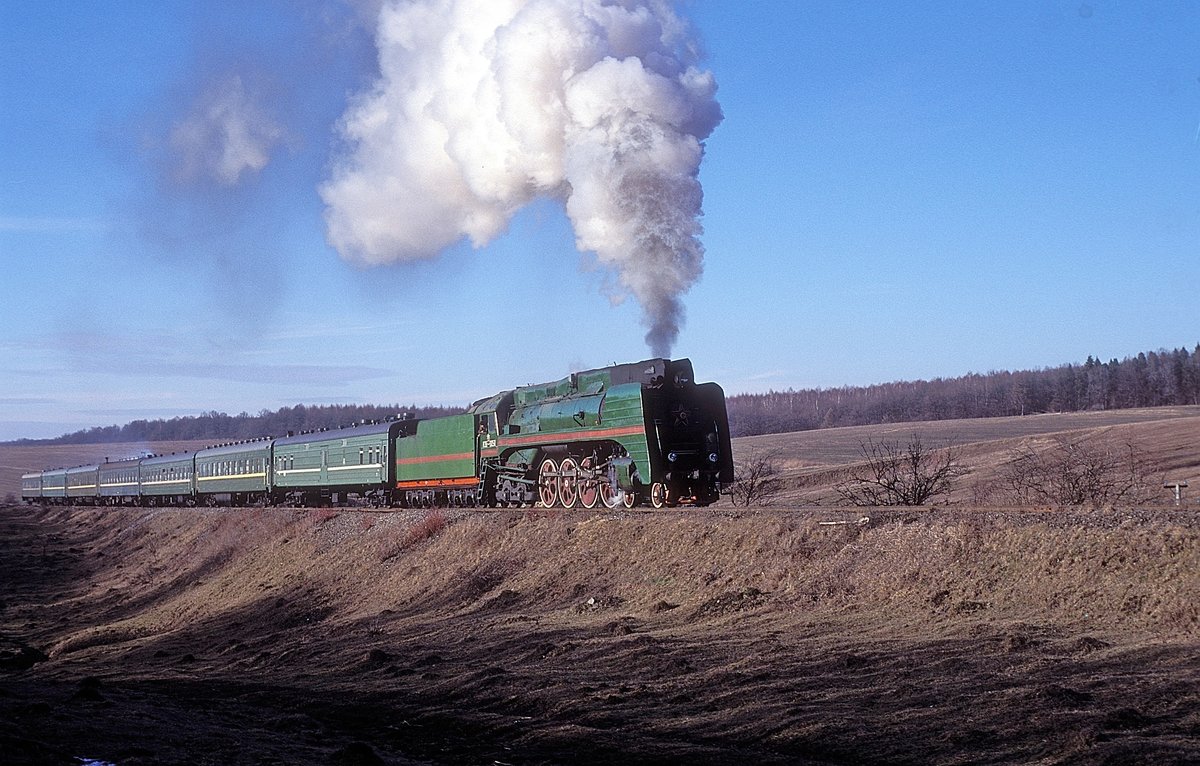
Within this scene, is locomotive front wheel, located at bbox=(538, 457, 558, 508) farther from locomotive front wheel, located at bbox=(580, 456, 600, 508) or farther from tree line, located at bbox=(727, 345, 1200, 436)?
tree line, located at bbox=(727, 345, 1200, 436)

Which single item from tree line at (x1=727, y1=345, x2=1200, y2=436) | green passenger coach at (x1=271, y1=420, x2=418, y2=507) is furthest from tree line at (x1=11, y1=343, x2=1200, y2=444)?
green passenger coach at (x1=271, y1=420, x2=418, y2=507)

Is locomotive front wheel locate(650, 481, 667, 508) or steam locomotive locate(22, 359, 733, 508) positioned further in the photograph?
steam locomotive locate(22, 359, 733, 508)

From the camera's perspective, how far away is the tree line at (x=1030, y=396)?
13125 centimetres

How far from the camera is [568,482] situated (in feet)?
96.3

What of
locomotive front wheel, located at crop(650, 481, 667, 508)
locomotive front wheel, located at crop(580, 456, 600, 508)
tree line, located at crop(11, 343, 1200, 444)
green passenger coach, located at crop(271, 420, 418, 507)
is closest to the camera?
locomotive front wheel, located at crop(650, 481, 667, 508)

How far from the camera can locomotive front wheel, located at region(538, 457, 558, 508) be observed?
29.9 metres

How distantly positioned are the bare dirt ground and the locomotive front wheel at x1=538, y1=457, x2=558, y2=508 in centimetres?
298

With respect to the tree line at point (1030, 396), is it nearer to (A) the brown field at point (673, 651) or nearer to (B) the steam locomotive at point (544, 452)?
(B) the steam locomotive at point (544, 452)

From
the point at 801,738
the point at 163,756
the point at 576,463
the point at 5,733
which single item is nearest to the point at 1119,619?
the point at 801,738

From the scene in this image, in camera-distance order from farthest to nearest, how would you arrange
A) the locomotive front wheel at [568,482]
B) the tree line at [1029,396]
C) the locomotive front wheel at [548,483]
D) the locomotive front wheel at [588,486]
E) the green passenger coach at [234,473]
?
the tree line at [1029,396] < the green passenger coach at [234,473] < the locomotive front wheel at [548,483] < the locomotive front wheel at [568,482] < the locomotive front wheel at [588,486]

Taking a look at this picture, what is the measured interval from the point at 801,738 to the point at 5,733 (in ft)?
23.0

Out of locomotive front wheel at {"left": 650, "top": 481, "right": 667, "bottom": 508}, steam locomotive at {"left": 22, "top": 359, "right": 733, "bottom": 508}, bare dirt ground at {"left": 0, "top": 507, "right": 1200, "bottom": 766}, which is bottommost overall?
bare dirt ground at {"left": 0, "top": 507, "right": 1200, "bottom": 766}

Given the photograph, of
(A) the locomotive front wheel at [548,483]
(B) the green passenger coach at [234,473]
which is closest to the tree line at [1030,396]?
(B) the green passenger coach at [234,473]

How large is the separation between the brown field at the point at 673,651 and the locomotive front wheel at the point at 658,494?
2121mm
